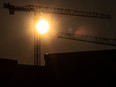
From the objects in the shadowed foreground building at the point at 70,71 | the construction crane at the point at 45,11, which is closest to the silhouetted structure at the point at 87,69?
the shadowed foreground building at the point at 70,71

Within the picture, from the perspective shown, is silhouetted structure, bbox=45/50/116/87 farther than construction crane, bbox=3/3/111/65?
No

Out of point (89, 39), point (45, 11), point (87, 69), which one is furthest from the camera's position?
point (45, 11)

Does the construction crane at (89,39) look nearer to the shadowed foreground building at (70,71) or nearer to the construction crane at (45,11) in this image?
the construction crane at (45,11)

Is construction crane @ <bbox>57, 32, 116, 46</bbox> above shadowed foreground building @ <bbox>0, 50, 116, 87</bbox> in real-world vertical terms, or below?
above

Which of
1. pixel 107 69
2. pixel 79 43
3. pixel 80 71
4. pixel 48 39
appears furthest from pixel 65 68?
pixel 79 43

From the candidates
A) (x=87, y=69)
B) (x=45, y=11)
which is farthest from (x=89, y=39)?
(x=87, y=69)

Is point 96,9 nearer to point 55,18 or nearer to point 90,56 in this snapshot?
point 55,18

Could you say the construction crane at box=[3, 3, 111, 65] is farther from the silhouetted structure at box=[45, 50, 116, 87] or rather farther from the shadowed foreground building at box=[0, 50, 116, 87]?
the silhouetted structure at box=[45, 50, 116, 87]

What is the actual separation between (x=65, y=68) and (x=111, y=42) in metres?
4.98

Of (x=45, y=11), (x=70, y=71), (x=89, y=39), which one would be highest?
(x=45, y=11)

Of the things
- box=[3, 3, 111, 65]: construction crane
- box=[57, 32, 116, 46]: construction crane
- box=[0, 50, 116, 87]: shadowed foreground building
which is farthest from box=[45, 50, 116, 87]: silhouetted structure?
box=[57, 32, 116, 46]: construction crane

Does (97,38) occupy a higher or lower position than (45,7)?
lower

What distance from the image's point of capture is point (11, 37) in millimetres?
8625

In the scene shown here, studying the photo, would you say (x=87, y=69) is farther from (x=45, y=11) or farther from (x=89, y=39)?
(x=45, y=11)
